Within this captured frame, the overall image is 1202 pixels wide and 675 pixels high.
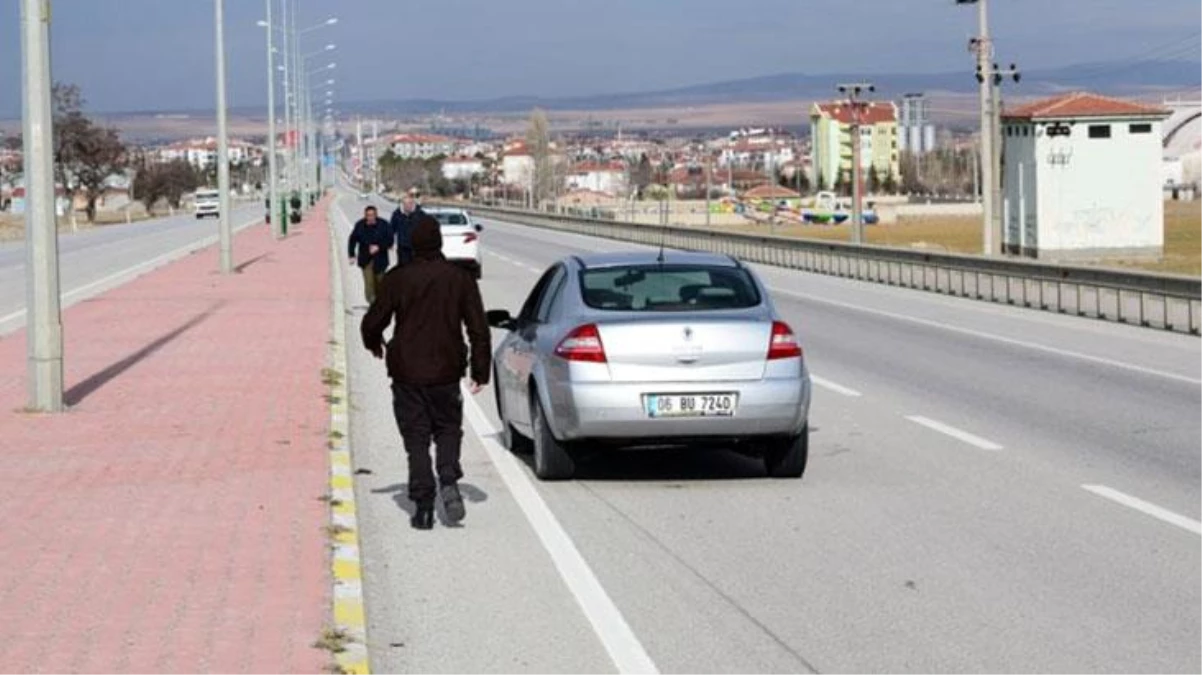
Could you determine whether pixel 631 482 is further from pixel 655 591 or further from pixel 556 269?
pixel 655 591

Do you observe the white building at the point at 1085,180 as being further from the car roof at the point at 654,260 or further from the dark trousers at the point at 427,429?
the dark trousers at the point at 427,429

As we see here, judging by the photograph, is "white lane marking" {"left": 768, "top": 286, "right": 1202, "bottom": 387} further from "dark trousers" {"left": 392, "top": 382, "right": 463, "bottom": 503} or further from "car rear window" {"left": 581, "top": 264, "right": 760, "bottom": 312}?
"dark trousers" {"left": 392, "top": 382, "right": 463, "bottom": 503}

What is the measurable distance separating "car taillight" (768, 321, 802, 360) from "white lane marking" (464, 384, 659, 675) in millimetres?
1673

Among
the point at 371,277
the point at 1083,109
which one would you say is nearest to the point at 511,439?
the point at 371,277

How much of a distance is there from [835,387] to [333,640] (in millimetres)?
12221

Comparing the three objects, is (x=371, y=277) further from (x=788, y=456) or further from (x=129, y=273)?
(x=129, y=273)

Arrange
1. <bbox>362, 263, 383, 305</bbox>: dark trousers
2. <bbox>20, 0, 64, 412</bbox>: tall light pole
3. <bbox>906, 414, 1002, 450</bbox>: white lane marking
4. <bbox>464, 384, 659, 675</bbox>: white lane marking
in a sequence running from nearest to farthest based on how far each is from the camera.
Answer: <bbox>464, 384, 659, 675</bbox>: white lane marking, <bbox>906, 414, 1002, 450</bbox>: white lane marking, <bbox>20, 0, 64, 412</bbox>: tall light pole, <bbox>362, 263, 383, 305</bbox>: dark trousers

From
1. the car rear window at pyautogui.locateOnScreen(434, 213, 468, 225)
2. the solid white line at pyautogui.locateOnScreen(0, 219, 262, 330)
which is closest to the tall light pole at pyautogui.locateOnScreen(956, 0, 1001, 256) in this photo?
the car rear window at pyautogui.locateOnScreen(434, 213, 468, 225)

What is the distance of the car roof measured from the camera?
45.0 feet

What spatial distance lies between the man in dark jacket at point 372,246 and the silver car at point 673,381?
1658 centimetres

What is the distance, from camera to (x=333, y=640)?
7906mm

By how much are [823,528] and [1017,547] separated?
1154 millimetres

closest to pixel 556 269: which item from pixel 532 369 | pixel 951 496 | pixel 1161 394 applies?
pixel 532 369

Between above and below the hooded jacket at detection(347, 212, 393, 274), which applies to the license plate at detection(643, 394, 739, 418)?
below
